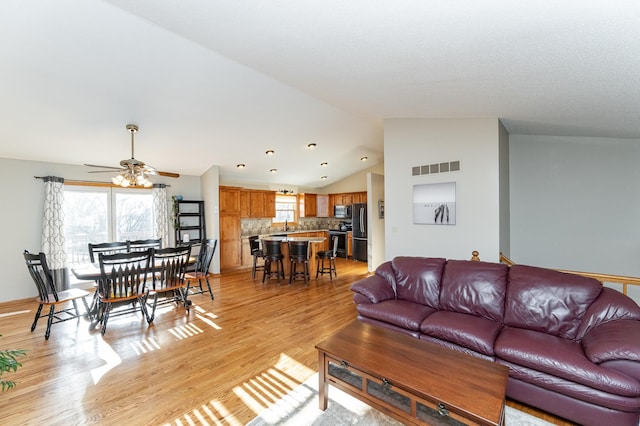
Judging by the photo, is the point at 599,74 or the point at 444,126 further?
the point at 444,126

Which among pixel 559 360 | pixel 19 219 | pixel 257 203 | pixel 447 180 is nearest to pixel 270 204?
pixel 257 203

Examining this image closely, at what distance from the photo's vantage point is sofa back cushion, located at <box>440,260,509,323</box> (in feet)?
8.96

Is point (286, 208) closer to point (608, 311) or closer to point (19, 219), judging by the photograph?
point (19, 219)

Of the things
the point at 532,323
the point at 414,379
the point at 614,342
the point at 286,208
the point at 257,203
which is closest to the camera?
the point at 414,379

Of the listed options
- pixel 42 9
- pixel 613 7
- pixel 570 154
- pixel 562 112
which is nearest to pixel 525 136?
pixel 570 154

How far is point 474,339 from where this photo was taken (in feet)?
7.52

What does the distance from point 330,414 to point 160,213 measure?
5.80m

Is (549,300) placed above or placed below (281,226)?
below

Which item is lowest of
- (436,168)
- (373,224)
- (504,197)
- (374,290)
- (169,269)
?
(374,290)

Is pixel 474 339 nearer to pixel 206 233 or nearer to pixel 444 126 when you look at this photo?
pixel 444 126

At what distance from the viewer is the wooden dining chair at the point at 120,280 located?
132 inches

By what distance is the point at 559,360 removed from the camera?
190 cm

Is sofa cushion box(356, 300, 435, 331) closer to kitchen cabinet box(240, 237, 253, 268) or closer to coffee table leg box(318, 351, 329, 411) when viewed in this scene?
coffee table leg box(318, 351, 329, 411)

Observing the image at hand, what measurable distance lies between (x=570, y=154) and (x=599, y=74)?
2.85 m
